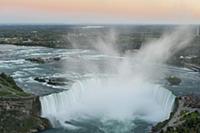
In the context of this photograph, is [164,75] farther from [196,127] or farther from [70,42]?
[70,42]

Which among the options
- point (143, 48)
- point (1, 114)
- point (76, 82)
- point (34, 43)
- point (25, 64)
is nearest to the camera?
point (1, 114)

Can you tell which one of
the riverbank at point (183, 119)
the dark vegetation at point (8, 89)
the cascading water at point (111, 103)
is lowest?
the cascading water at point (111, 103)

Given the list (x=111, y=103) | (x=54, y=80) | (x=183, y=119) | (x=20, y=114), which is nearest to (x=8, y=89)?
(x=20, y=114)

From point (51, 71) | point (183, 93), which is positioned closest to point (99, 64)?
point (51, 71)

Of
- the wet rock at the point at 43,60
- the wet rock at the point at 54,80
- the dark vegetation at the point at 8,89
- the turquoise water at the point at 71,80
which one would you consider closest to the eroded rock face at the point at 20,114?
the dark vegetation at the point at 8,89

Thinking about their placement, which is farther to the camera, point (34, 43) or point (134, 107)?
point (34, 43)

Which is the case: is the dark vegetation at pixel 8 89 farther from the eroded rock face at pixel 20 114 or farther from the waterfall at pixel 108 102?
the waterfall at pixel 108 102
